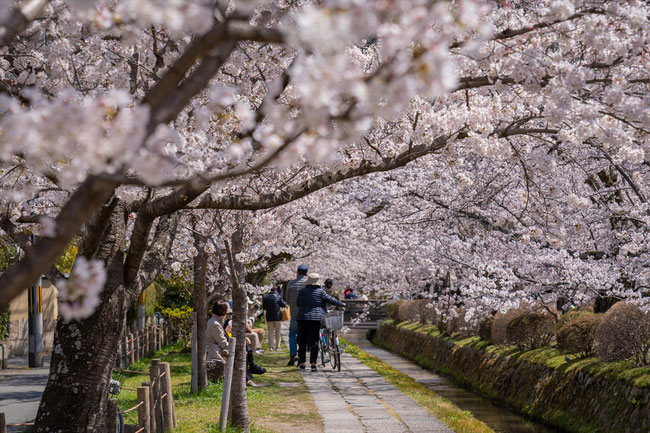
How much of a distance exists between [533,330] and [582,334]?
2.48 metres

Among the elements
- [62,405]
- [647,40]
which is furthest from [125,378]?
[647,40]

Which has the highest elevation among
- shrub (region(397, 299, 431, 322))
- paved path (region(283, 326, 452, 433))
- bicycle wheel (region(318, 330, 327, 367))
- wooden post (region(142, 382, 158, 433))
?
shrub (region(397, 299, 431, 322))

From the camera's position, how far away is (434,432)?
835 centimetres

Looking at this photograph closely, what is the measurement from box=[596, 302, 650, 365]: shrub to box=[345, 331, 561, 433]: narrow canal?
157 cm

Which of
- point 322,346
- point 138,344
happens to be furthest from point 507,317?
point 138,344

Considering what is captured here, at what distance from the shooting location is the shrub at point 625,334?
9766 mm

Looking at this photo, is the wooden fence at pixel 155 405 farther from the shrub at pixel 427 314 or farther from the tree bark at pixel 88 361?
the shrub at pixel 427 314

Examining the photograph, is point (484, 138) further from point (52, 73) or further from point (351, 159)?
point (52, 73)

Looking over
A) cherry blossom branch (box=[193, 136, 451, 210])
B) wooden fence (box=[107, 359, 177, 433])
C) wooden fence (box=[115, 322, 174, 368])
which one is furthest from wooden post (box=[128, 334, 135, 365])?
cherry blossom branch (box=[193, 136, 451, 210])

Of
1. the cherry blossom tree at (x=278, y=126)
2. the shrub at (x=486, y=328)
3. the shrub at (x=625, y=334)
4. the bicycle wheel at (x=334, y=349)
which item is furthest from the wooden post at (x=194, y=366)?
the shrub at (x=486, y=328)

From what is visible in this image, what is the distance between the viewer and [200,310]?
459 inches

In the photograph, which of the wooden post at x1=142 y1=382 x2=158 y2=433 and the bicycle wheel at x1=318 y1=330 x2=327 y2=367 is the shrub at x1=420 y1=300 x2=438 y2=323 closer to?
the bicycle wheel at x1=318 y1=330 x2=327 y2=367

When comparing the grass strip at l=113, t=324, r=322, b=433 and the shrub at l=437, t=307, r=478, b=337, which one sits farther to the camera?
the shrub at l=437, t=307, r=478, b=337

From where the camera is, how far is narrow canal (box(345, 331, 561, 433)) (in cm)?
1127
